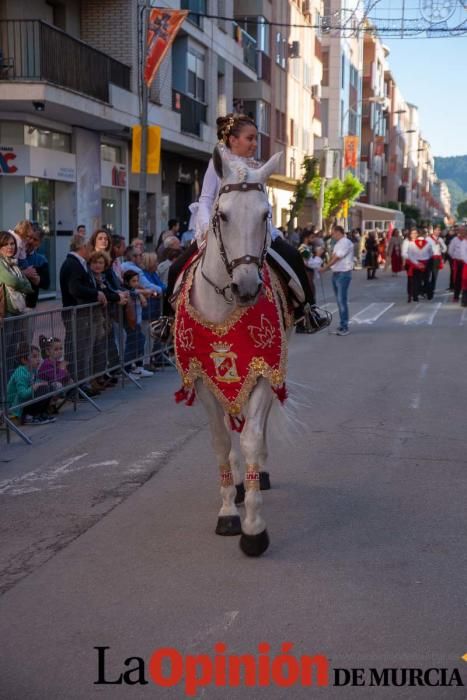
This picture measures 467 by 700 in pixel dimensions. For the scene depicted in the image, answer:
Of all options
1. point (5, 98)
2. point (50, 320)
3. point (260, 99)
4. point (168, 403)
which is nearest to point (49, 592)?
point (50, 320)

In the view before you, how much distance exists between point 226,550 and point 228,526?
30cm

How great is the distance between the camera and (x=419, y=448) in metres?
8.36

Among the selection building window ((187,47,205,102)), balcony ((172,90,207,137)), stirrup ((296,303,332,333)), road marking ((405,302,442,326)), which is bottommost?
road marking ((405,302,442,326))

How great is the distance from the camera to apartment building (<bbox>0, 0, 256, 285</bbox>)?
20375mm

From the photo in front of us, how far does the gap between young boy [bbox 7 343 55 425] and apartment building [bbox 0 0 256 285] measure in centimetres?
1086

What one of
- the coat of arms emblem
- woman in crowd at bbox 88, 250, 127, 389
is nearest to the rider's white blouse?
the coat of arms emblem

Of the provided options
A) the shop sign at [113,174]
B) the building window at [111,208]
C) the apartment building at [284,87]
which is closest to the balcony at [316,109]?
the apartment building at [284,87]

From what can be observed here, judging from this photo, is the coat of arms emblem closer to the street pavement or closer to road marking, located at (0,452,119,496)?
the street pavement

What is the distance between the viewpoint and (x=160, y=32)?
21.2 meters

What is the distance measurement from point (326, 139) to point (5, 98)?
46.2 m

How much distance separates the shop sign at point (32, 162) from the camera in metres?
20.6

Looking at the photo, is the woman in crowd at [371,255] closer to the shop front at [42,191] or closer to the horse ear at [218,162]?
the shop front at [42,191]

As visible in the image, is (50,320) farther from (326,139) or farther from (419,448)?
(326,139)

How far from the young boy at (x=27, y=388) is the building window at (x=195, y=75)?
72.7 feet
